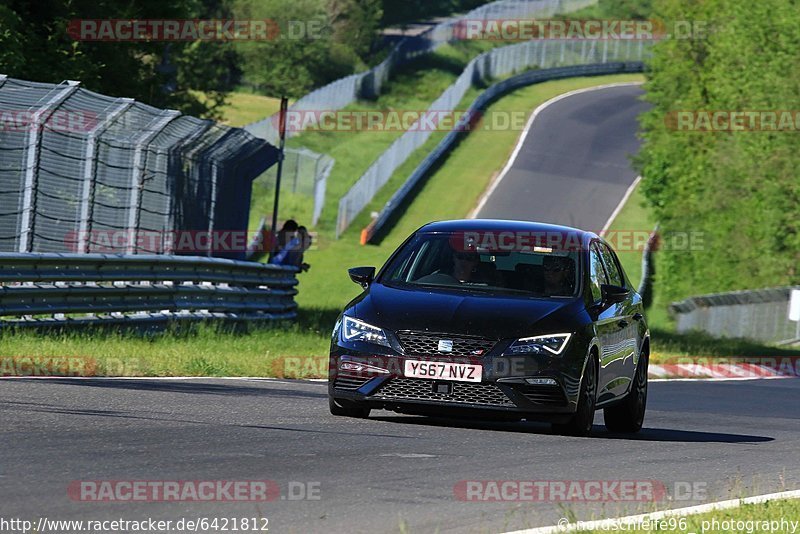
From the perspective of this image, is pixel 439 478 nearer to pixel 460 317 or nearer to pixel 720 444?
pixel 460 317

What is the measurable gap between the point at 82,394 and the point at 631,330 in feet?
13.9

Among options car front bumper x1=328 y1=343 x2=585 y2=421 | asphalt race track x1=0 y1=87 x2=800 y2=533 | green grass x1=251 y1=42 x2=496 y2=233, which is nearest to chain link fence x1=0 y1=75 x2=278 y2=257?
asphalt race track x1=0 y1=87 x2=800 y2=533

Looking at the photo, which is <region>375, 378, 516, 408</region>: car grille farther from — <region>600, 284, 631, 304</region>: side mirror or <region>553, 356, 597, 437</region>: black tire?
<region>600, 284, 631, 304</region>: side mirror

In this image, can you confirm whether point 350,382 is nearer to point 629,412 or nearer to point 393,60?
point 629,412

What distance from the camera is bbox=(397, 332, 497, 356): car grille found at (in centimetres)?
1089

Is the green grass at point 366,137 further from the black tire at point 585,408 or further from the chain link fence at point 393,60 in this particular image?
the black tire at point 585,408

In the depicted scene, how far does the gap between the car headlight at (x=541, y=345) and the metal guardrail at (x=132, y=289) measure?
714 cm

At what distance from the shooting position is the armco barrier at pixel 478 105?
5478cm

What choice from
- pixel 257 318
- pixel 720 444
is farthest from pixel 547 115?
pixel 720 444

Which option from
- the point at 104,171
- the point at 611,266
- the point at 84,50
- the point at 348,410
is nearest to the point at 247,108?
the point at 84,50

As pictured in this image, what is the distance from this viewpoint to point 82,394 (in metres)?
12.2

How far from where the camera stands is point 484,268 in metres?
12.0

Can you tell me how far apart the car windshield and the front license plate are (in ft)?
3.29

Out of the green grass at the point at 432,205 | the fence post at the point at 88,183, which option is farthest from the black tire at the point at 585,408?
the green grass at the point at 432,205
